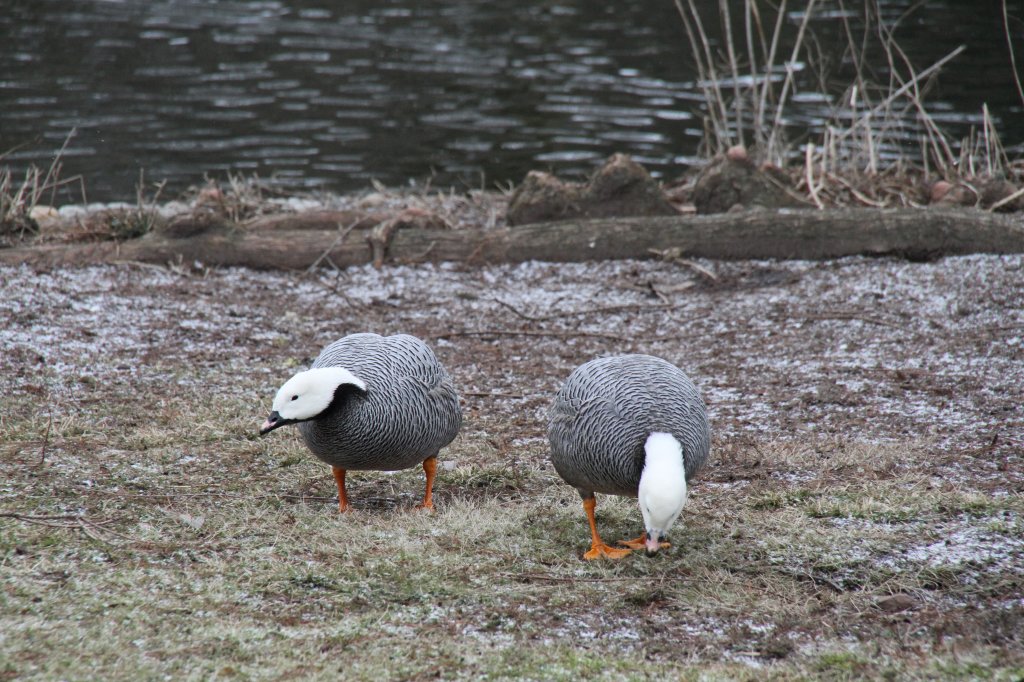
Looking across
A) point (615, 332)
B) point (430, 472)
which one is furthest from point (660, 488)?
point (615, 332)

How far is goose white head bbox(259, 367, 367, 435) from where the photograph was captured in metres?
4.63

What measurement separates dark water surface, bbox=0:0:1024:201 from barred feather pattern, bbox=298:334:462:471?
7.48 meters

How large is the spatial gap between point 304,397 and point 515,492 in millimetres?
1243

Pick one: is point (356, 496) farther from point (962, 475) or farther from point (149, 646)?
point (962, 475)

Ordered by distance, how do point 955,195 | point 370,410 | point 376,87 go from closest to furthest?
point 370,410 → point 955,195 → point 376,87

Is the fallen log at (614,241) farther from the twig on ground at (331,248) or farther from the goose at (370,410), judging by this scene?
the goose at (370,410)

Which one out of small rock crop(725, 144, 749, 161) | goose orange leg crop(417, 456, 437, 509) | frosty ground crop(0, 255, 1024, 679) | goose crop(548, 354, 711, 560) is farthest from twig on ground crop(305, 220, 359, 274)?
goose crop(548, 354, 711, 560)

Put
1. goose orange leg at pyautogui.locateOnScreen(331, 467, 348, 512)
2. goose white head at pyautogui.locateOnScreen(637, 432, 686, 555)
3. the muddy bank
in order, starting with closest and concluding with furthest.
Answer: goose white head at pyautogui.locateOnScreen(637, 432, 686, 555) < goose orange leg at pyautogui.locateOnScreen(331, 467, 348, 512) < the muddy bank

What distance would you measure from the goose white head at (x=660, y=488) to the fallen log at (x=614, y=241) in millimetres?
5360

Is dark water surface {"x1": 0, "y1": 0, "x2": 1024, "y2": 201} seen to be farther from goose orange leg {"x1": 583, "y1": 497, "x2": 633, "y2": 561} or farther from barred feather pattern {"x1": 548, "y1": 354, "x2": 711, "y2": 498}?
goose orange leg {"x1": 583, "y1": 497, "x2": 633, "y2": 561}

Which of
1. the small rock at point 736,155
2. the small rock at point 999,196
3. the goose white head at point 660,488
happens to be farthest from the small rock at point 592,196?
the goose white head at point 660,488

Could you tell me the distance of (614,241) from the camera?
9.34 metres

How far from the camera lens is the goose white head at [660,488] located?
3950mm

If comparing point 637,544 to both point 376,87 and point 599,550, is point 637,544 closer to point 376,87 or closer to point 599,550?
point 599,550
